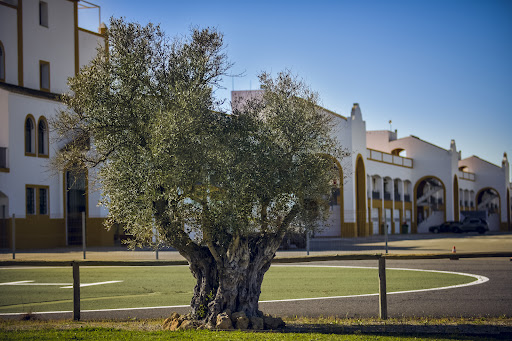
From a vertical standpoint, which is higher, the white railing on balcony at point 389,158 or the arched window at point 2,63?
the arched window at point 2,63

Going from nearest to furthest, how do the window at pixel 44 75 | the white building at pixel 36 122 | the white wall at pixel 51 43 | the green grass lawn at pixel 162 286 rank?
1. the green grass lawn at pixel 162 286
2. the white building at pixel 36 122
3. the white wall at pixel 51 43
4. the window at pixel 44 75

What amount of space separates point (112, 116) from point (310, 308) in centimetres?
555

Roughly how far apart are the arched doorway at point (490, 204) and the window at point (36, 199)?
6695 cm

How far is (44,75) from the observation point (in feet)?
136

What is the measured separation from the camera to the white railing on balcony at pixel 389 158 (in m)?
60.2

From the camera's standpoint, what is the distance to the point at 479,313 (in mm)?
11055

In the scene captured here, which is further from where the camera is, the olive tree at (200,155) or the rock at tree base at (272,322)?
the rock at tree base at (272,322)

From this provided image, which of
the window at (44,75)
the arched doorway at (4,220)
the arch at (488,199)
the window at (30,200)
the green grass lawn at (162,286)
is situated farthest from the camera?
the arch at (488,199)

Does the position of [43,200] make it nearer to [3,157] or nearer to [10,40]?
[3,157]

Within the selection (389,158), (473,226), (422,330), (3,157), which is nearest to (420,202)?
(473,226)

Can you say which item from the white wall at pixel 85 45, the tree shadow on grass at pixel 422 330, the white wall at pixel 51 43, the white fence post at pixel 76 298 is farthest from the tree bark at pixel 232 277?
the white wall at pixel 85 45

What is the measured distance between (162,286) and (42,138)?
24.2m

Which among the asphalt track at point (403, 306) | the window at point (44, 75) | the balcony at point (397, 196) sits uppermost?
the window at point (44, 75)

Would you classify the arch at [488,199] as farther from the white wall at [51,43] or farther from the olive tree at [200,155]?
the olive tree at [200,155]
